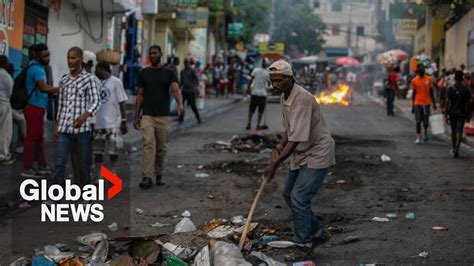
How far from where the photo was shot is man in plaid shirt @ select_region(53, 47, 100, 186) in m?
8.41

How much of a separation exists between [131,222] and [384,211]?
8.81ft

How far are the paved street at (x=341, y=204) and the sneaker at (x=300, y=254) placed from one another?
7 centimetres

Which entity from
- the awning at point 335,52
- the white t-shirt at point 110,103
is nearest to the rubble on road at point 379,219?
the white t-shirt at point 110,103

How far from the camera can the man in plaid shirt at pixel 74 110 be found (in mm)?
8406

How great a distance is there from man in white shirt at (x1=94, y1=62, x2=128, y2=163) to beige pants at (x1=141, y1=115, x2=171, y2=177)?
49.3 inches

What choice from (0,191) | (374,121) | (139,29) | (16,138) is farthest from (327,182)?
(139,29)

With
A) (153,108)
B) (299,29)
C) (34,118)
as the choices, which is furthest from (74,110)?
(299,29)

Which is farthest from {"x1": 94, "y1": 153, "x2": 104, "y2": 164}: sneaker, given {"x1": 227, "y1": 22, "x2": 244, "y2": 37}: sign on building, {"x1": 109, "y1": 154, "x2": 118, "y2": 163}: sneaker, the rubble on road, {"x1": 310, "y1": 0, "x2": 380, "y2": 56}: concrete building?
{"x1": 310, "y1": 0, "x2": 380, "y2": 56}: concrete building

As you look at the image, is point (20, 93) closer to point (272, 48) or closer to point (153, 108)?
point (153, 108)

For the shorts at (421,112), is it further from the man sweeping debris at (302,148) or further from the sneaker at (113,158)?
the man sweeping debris at (302,148)

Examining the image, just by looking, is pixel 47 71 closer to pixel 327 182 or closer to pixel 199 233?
pixel 327 182

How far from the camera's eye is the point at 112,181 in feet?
34.2

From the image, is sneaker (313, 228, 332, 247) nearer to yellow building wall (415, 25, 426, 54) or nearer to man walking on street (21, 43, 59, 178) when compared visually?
man walking on street (21, 43, 59, 178)

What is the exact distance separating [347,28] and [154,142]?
8031 centimetres
